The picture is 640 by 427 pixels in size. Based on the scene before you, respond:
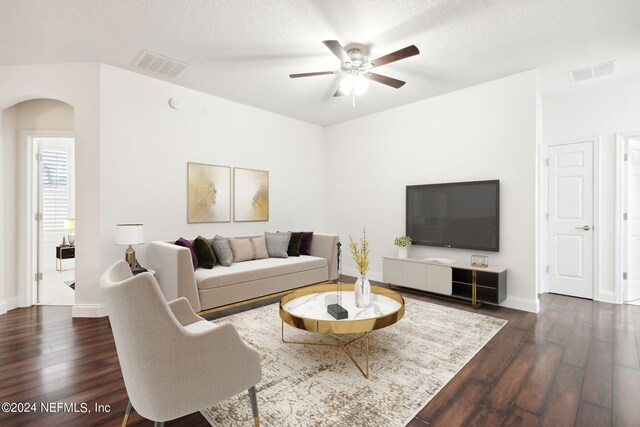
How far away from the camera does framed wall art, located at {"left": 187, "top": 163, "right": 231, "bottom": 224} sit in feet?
14.2

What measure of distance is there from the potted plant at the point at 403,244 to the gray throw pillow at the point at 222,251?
2.46m

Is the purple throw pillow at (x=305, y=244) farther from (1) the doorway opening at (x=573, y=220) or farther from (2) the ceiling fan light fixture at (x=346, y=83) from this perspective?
(1) the doorway opening at (x=573, y=220)

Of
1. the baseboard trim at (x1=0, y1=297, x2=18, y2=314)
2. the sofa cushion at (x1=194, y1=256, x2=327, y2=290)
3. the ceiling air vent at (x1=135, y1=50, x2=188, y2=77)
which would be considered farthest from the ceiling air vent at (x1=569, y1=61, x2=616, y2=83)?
the baseboard trim at (x1=0, y1=297, x2=18, y2=314)

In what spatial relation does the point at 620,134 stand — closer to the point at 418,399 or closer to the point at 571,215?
the point at 571,215

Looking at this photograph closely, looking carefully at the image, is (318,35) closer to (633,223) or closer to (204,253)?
(204,253)

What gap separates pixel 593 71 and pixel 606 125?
0.85 m

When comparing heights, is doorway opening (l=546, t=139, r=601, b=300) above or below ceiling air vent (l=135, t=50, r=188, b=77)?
below

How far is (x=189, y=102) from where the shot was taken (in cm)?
430

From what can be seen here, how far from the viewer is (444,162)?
4555 mm

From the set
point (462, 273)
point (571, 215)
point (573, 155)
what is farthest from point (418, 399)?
point (573, 155)

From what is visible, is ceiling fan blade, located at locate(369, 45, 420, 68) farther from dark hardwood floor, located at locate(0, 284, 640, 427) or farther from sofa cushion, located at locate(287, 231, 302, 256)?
sofa cushion, located at locate(287, 231, 302, 256)

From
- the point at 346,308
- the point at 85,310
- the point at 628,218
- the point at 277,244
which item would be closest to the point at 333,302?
the point at 346,308

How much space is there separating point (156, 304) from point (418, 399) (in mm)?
1685

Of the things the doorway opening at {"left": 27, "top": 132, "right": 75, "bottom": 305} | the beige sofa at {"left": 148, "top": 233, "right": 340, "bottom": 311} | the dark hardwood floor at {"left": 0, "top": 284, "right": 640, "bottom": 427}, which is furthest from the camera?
the doorway opening at {"left": 27, "top": 132, "right": 75, "bottom": 305}
